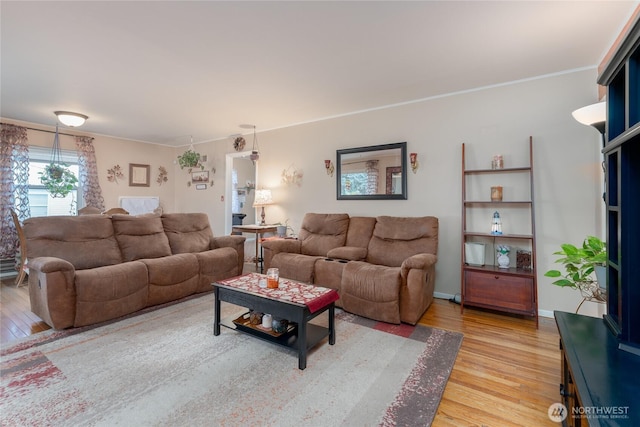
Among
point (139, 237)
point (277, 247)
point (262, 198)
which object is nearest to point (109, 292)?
point (139, 237)

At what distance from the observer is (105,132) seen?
532 cm

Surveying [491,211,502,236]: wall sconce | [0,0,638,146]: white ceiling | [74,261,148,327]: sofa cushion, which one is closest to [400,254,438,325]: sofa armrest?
[491,211,502,236]: wall sconce

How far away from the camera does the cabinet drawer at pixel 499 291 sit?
8.95 feet

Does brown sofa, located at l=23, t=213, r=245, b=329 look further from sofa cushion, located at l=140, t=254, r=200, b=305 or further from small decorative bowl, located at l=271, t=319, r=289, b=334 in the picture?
small decorative bowl, located at l=271, t=319, r=289, b=334

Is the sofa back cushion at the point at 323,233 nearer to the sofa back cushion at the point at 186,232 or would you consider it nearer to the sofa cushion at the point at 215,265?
the sofa cushion at the point at 215,265

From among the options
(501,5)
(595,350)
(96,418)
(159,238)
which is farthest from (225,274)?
(501,5)

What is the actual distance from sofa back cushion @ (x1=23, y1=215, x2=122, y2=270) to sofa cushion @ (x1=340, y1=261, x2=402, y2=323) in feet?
8.10

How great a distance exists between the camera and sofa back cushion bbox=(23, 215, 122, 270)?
275 centimetres

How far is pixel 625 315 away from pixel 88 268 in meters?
3.93

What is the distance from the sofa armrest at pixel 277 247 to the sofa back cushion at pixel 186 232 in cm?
85

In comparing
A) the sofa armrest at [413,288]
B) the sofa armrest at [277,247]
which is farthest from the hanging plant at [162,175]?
the sofa armrest at [413,288]

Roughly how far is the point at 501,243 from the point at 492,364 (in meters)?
1.51

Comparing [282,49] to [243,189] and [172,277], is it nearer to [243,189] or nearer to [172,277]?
[172,277]

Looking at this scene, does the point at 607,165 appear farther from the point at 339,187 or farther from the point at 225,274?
the point at 225,274
